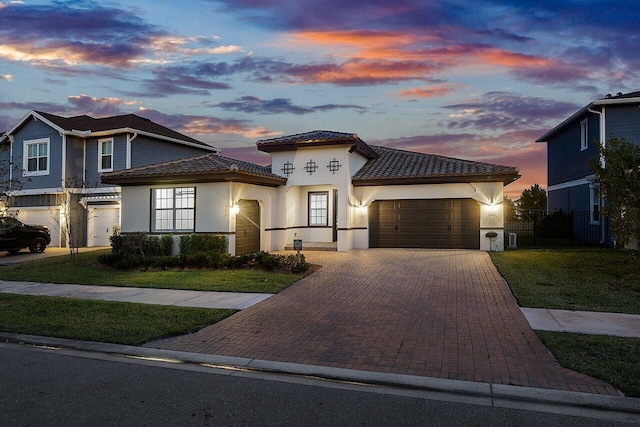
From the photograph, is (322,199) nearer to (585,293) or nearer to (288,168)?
(288,168)

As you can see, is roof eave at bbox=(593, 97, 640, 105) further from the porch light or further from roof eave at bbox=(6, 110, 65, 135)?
roof eave at bbox=(6, 110, 65, 135)

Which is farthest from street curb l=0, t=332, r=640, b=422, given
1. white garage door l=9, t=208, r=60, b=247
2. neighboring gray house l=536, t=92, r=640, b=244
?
white garage door l=9, t=208, r=60, b=247

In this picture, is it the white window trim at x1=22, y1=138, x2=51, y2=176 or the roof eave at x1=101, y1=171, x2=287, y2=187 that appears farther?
the white window trim at x1=22, y1=138, x2=51, y2=176

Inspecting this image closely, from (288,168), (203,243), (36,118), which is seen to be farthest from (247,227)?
(36,118)

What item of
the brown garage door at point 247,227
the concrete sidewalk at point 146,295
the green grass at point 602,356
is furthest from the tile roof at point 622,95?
the concrete sidewalk at point 146,295

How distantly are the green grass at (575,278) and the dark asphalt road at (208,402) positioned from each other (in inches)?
213

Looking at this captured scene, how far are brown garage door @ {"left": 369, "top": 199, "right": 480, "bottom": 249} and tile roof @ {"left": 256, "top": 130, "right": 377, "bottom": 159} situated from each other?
3.37 meters

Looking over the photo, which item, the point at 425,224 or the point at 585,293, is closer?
the point at 585,293

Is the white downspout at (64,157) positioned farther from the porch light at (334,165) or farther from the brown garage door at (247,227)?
the porch light at (334,165)

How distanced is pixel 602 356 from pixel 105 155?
24.6m

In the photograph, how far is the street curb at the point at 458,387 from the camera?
4.48 m

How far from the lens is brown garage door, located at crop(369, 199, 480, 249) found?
64.0 feet

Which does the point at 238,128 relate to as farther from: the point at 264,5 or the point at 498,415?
Answer: the point at 498,415

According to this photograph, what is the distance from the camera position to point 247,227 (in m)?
18.3
